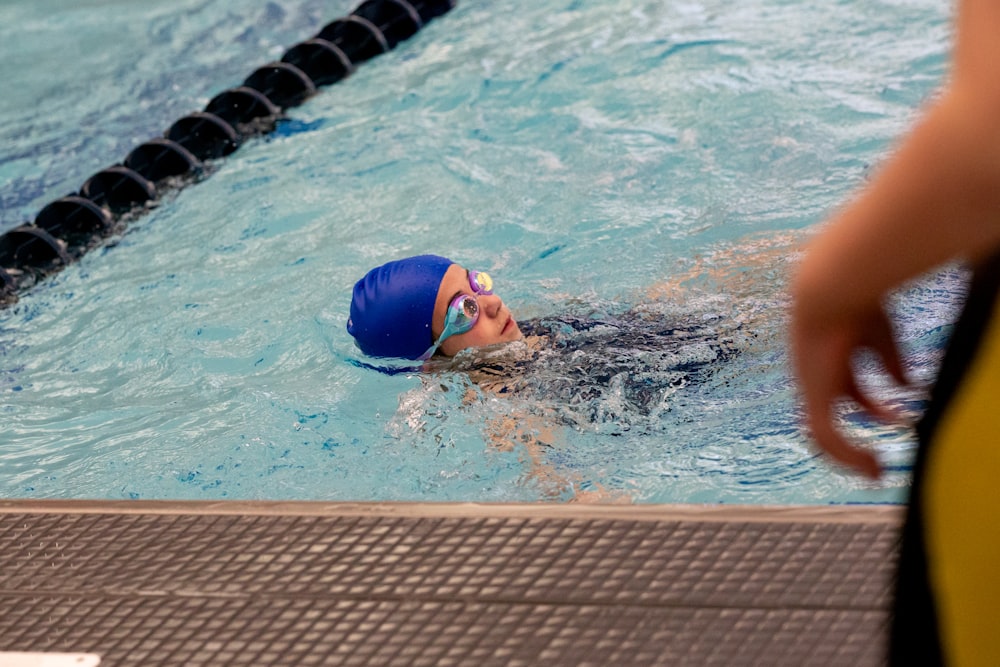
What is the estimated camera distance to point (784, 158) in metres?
5.02

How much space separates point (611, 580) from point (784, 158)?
11.9 ft

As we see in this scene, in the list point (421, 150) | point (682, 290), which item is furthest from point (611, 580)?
point (421, 150)

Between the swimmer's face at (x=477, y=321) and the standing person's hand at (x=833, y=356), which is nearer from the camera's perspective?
the standing person's hand at (x=833, y=356)

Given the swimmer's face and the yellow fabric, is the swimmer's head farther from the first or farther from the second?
the yellow fabric

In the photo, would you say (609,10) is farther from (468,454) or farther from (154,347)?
(468,454)

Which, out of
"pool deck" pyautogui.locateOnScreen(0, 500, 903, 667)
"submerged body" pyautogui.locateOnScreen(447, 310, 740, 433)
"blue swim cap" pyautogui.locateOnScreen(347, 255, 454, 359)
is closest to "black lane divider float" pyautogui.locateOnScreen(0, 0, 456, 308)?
"blue swim cap" pyautogui.locateOnScreen(347, 255, 454, 359)

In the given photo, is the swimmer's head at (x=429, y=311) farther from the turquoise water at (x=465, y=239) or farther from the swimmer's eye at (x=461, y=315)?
the turquoise water at (x=465, y=239)

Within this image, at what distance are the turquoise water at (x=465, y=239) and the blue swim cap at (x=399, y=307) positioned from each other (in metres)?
0.16

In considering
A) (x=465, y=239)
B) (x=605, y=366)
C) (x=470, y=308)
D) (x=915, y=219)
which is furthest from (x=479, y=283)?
(x=915, y=219)

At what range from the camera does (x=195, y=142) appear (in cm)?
618

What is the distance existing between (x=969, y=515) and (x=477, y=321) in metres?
2.93

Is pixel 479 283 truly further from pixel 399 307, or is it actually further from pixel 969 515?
pixel 969 515

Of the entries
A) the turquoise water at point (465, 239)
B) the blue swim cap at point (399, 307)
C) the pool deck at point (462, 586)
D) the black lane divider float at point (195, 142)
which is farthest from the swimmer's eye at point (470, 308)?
the black lane divider float at point (195, 142)

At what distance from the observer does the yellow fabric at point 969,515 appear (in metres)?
0.72
